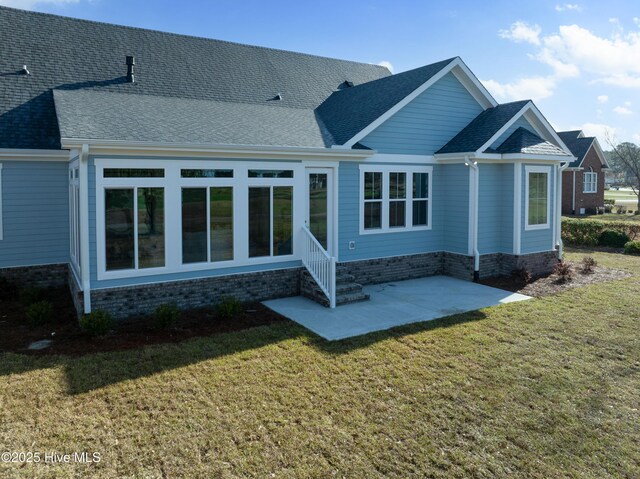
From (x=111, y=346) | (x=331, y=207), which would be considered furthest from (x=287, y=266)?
(x=111, y=346)

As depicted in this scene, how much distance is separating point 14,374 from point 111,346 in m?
1.46

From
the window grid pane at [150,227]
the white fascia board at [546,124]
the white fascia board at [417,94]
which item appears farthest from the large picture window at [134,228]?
the white fascia board at [546,124]

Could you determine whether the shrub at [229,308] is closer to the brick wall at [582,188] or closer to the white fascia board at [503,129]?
the white fascia board at [503,129]

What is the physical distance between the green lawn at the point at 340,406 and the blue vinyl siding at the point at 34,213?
5.03 meters

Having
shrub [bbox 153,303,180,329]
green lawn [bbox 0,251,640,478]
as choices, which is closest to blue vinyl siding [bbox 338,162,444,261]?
green lawn [bbox 0,251,640,478]

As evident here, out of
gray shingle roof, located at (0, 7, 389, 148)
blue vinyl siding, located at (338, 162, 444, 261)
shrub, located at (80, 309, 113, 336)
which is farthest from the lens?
blue vinyl siding, located at (338, 162, 444, 261)

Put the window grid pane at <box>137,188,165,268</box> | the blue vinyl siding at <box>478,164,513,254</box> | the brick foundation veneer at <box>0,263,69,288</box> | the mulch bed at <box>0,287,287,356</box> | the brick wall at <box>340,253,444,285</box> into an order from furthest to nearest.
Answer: the blue vinyl siding at <box>478,164,513,254</box>
the brick wall at <box>340,253,444,285</box>
the brick foundation veneer at <box>0,263,69,288</box>
the window grid pane at <box>137,188,165,268</box>
the mulch bed at <box>0,287,287,356</box>

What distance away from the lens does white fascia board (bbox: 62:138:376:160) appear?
878 centimetres

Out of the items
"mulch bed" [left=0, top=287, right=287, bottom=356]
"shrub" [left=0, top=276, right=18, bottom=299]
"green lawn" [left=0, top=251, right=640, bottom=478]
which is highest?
"shrub" [left=0, top=276, right=18, bottom=299]

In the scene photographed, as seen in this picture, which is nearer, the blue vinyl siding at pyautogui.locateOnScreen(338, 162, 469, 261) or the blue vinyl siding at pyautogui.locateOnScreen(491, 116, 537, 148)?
the blue vinyl siding at pyautogui.locateOnScreen(338, 162, 469, 261)

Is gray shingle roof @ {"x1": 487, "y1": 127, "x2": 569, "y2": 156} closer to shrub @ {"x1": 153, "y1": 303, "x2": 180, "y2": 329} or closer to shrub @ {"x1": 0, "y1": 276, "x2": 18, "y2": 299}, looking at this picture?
shrub @ {"x1": 153, "y1": 303, "x2": 180, "y2": 329}

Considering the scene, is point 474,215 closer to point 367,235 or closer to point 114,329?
point 367,235

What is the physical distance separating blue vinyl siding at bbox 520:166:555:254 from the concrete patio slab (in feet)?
7.49

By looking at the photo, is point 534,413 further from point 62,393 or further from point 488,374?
point 62,393
